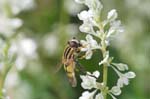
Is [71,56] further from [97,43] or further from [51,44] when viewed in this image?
[51,44]

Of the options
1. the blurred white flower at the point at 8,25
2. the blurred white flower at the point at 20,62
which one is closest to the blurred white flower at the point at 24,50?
the blurred white flower at the point at 20,62

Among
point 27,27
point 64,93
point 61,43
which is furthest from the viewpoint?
point 27,27

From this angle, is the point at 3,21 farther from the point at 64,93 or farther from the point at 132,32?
the point at 132,32

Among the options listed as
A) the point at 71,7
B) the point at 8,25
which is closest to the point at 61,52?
the point at 71,7

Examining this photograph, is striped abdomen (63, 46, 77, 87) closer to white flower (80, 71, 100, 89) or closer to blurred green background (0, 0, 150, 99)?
white flower (80, 71, 100, 89)

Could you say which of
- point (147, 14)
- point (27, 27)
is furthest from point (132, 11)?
point (27, 27)

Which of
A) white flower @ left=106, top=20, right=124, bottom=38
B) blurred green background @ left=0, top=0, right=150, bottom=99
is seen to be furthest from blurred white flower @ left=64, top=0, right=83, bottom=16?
white flower @ left=106, top=20, right=124, bottom=38

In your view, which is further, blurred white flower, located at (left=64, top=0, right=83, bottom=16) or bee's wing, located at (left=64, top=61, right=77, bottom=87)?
blurred white flower, located at (left=64, top=0, right=83, bottom=16)
